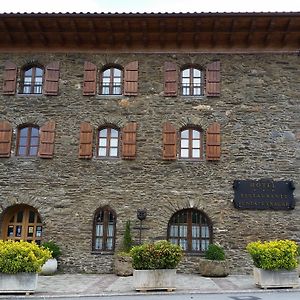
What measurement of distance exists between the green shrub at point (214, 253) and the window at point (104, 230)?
11.4 feet

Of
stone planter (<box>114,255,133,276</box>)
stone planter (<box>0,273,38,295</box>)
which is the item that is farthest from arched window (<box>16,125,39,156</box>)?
stone planter (<box>0,273,38,295</box>)

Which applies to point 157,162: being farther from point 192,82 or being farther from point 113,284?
point 113,284

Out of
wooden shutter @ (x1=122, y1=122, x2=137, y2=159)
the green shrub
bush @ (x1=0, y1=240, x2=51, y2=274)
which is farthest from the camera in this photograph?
wooden shutter @ (x1=122, y1=122, x2=137, y2=159)

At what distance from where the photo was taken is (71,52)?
1648cm

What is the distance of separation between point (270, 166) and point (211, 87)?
12.3ft

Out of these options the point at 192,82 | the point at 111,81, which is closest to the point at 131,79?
the point at 111,81

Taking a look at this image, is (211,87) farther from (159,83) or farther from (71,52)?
(71,52)

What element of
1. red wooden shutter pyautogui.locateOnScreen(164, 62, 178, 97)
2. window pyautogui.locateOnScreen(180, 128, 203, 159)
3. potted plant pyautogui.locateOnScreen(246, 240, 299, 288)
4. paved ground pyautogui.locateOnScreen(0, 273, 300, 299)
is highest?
red wooden shutter pyautogui.locateOnScreen(164, 62, 178, 97)

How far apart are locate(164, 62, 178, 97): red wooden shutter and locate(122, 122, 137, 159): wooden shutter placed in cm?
187

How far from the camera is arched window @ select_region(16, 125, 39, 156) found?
15789mm

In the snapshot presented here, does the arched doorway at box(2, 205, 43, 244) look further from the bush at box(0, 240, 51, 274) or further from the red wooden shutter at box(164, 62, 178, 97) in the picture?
the red wooden shutter at box(164, 62, 178, 97)

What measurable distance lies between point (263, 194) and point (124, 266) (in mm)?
5660

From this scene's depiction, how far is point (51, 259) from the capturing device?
1419 cm

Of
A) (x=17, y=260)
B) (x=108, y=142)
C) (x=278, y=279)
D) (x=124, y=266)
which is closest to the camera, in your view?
(x=17, y=260)
